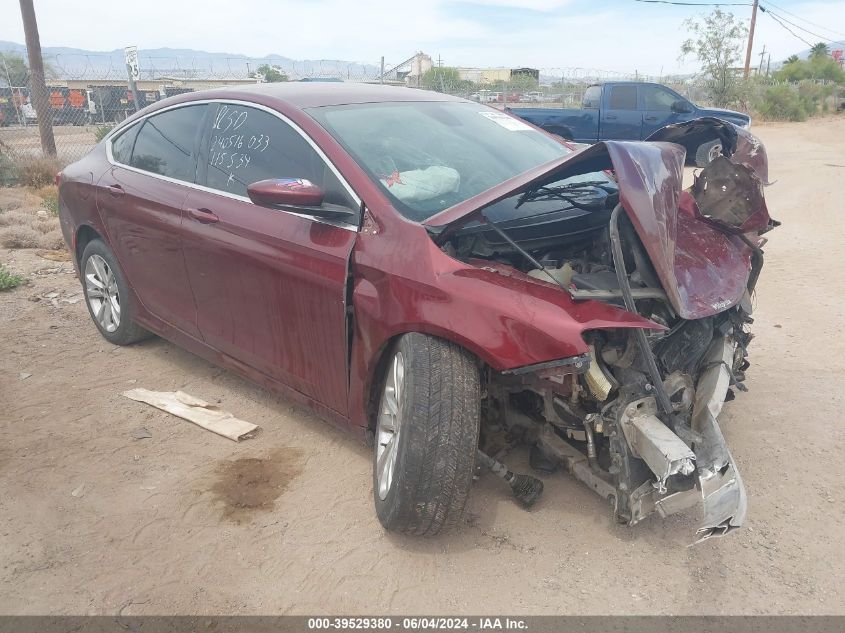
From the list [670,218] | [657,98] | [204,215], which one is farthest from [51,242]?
[657,98]

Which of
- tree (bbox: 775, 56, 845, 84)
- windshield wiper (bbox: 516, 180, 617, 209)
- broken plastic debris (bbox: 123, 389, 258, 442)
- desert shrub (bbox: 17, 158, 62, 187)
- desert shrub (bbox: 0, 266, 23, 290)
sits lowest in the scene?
broken plastic debris (bbox: 123, 389, 258, 442)

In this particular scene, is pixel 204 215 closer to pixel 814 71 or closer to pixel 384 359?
pixel 384 359

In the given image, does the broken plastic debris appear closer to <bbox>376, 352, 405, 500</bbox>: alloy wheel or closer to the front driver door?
the front driver door

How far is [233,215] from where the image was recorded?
3395mm

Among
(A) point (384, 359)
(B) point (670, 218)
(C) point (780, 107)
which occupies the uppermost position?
(C) point (780, 107)

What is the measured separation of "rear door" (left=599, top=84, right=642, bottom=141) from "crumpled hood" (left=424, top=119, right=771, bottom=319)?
11.5m

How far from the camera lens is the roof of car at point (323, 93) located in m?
3.51

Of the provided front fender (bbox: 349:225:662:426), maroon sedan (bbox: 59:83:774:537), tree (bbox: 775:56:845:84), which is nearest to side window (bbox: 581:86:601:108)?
maroon sedan (bbox: 59:83:774:537)

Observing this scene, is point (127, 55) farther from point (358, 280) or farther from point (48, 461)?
point (358, 280)

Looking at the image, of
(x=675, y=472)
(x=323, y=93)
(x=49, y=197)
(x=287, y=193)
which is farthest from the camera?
(x=49, y=197)

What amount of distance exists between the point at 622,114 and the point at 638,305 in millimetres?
12604

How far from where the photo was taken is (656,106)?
551 inches

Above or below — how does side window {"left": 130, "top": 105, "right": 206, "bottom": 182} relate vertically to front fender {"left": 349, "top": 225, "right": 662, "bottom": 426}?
above

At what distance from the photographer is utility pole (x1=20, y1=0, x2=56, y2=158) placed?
39.1 ft
